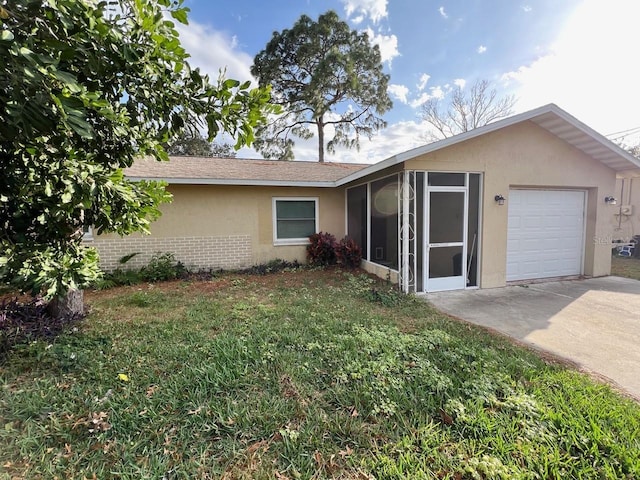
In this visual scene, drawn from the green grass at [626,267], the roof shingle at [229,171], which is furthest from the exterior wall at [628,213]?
the roof shingle at [229,171]

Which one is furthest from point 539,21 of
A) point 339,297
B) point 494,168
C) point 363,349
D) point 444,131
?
point 444,131

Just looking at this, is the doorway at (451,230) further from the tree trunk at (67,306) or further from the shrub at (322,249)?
the tree trunk at (67,306)

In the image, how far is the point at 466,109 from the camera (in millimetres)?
21797

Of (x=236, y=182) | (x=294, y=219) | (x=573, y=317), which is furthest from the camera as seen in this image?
(x=294, y=219)

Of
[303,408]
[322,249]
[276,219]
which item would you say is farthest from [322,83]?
[303,408]

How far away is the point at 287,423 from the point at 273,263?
21.3 ft

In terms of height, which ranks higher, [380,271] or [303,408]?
[380,271]

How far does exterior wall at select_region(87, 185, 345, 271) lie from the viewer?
7.98 metres

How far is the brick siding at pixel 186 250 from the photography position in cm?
780

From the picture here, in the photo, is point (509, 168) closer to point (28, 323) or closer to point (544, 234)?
point (544, 234)

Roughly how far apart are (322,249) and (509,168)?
201 inches

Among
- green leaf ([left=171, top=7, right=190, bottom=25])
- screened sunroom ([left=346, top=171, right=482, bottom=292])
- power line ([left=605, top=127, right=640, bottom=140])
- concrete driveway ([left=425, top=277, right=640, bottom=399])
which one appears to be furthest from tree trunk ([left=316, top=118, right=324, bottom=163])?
power line ([left=605, top=127, right=640, bottom=140])

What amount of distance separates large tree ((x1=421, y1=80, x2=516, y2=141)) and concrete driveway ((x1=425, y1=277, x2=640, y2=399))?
17216mm

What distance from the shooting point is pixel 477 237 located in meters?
6.64
